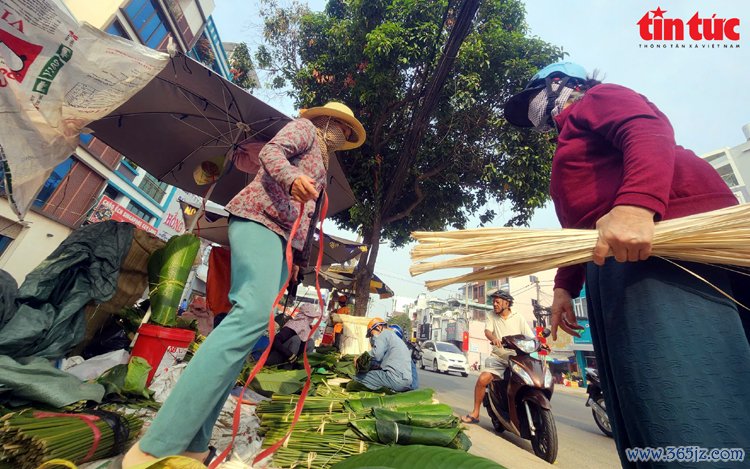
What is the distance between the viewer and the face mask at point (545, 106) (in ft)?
4.50

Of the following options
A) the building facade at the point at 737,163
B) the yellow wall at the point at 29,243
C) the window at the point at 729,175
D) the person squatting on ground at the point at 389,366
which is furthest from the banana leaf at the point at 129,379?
the window at the point at 729,175

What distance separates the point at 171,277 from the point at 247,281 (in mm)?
1417

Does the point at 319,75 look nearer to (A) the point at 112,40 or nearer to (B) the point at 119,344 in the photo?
(A) the point at 112,40

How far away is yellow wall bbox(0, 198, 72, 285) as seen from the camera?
1076cm

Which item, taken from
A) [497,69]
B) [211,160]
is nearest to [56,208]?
[211,160]

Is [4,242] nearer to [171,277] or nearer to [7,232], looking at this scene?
[7,232]

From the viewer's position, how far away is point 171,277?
7.84 ft

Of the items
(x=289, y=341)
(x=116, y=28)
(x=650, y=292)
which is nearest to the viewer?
(x=650, y=292)

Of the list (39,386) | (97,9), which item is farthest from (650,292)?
(97,9)

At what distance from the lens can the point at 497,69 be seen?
251 inches

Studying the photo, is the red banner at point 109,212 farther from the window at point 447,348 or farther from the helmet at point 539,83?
the window at point 447,348

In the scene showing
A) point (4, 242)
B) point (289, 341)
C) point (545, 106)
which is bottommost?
point (289, 341)

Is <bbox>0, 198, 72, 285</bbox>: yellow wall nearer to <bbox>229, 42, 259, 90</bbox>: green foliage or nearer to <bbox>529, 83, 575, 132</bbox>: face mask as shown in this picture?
<bbox>229, 42, 259, 90</bbox>: green foliage

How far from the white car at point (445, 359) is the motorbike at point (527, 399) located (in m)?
13.0
